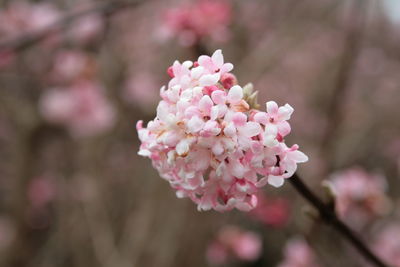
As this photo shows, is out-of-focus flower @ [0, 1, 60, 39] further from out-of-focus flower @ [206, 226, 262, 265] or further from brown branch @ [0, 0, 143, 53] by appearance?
out-of-focus flower @ [206, 226, 262, 265]

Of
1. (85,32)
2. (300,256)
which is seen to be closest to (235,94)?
(300,256)

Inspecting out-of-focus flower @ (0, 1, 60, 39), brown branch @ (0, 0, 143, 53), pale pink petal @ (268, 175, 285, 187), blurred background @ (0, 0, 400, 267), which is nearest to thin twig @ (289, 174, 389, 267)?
pale pink petal @ (268, 175, 285, 187)

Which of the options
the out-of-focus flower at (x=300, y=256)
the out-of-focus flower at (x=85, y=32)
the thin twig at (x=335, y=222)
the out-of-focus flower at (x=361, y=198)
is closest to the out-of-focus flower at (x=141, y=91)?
the out-of-focus flower at (x=85, y=32)

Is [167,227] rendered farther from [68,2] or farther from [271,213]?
[68,2]

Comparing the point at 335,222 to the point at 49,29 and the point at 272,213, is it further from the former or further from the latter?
the point at 272,213

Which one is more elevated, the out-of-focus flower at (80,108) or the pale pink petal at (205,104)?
the out-of-focus flower at (80,108)

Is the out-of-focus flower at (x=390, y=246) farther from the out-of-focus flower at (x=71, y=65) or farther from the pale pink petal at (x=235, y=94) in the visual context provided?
the out-of-focus flower at (x=71, y=65)
